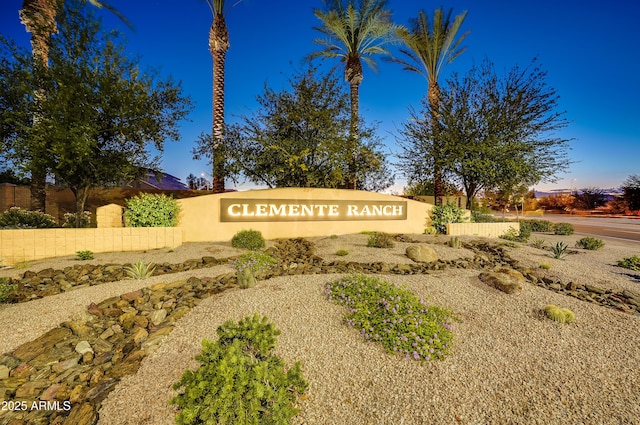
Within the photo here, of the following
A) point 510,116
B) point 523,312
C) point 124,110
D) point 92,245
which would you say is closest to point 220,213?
point 92,245

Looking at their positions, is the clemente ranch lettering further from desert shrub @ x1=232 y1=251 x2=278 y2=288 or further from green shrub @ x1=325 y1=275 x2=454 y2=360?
green shrub @ x1=325 y1=275 x2=454 y2=360

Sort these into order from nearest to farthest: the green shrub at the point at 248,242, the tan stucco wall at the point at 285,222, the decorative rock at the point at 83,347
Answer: the decorative rock at the point at 83,347
the green shrub at the point at 248,242
the tan stucco wall at the point at 285,222

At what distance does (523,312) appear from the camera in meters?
4.77

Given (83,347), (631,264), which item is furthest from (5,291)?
(631,264)

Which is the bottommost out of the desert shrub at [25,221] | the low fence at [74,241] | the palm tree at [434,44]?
the low fence at [74,241]

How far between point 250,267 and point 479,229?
11874 millimetres

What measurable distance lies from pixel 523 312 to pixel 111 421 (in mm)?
5717

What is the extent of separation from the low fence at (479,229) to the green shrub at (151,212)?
11862 millimetres

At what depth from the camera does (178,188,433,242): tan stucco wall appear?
10.6 meters

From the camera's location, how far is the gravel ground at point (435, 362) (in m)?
2.76

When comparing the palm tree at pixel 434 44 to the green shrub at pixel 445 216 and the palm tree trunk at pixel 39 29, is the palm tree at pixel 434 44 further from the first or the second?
the palm tree trunk at pixel 39 29

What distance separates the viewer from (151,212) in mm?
9617

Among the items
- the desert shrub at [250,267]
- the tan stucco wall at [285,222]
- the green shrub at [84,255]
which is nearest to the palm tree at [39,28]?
the green shrub at [84,255]

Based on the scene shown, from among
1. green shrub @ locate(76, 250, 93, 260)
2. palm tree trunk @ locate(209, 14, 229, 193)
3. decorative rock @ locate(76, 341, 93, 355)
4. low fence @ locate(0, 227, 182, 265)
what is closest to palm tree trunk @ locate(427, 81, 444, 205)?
palm tree trunk @ locate(209, 14, 229, 193)
